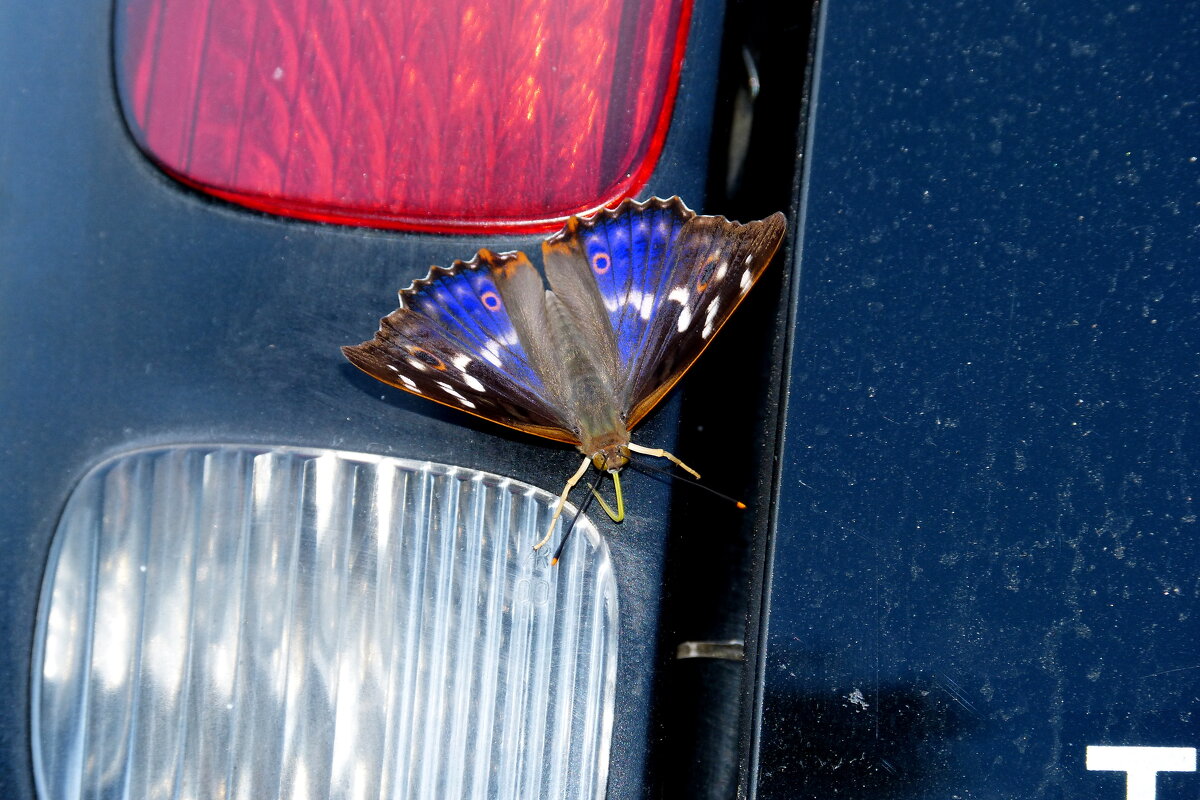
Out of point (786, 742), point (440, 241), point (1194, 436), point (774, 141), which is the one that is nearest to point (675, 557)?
point (786, 742)

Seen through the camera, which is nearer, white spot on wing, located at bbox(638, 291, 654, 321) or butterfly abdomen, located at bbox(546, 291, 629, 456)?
butterfly abdomen, located at bbox(546, 291, 629, 456)

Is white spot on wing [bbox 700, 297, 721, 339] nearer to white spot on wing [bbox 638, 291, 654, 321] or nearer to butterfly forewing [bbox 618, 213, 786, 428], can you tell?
butterfly forewing [bbox 618, 213, 786, 428]

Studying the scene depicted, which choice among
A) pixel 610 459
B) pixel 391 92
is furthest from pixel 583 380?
pixel 391 92

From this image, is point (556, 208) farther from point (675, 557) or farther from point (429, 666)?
point (429, 666)

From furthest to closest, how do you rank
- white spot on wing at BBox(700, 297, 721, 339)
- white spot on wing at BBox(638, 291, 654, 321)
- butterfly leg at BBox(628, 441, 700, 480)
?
white spot on wing at BBox(638, 291, 654, 321)
white spot on wing at BBox(700, 297, 721, 339)
butterfly leg at BBox(628, 441, 700, 480)

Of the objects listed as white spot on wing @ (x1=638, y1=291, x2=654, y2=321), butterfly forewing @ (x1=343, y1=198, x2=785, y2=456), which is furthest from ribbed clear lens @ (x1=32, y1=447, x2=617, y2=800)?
white spot on wing @ (x1=638, y1=291, x2=654, y2=321)

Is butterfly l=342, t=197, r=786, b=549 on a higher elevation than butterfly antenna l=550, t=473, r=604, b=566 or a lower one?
higher

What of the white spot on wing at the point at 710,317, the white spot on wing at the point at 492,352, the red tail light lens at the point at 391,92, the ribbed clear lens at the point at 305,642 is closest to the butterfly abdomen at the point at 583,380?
the white spot on wing at the point at 492,352
